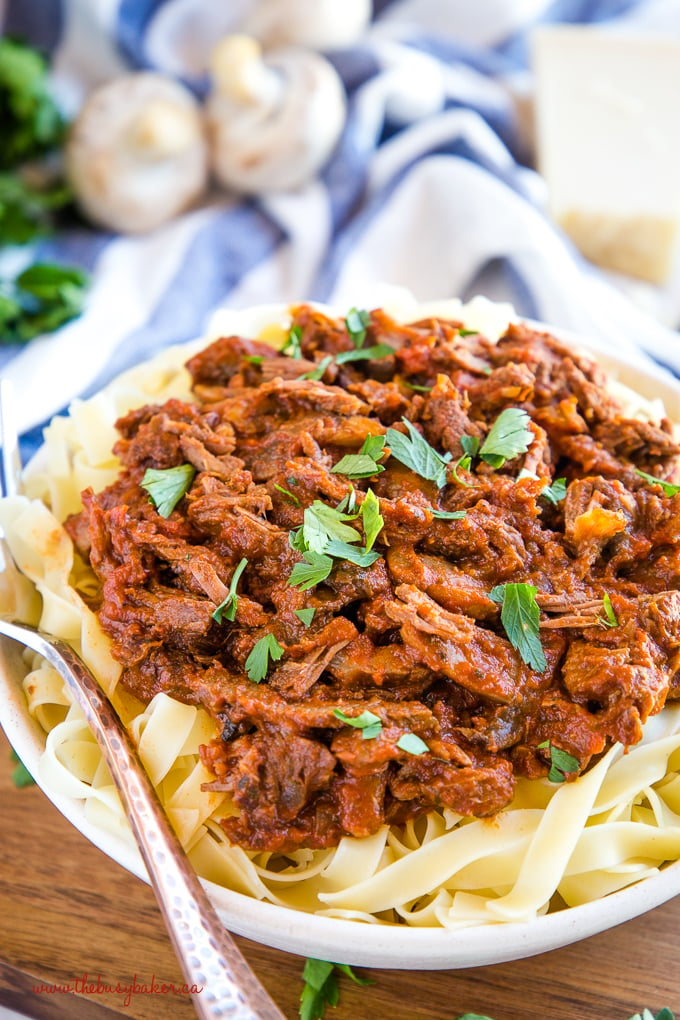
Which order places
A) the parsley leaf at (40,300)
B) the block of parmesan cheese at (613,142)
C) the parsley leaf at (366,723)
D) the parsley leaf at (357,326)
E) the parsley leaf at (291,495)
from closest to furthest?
1. the parsley leaf at (366,723)
2. the parsley leaf at (291,495)
3. the parsley leaf at (357,326)
4. the parsley leaf at (40,300)
5. the block of parmesan cheese at (613,142)

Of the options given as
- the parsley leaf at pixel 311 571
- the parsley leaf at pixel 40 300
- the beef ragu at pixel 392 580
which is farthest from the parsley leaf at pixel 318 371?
the parsley leaf at pixel 40 300

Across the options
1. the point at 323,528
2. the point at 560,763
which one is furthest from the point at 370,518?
the point at 560,763

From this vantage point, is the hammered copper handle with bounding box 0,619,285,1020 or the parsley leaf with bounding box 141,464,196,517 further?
the parsley leaf with bounding box 141,464,196,517

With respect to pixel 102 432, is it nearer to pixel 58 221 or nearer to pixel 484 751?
pixel 484 751

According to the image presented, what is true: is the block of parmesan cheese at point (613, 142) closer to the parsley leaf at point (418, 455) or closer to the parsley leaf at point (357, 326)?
the parsley leaf at point (357, 326)

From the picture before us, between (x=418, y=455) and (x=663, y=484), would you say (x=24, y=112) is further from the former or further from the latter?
(x=663, y=484)

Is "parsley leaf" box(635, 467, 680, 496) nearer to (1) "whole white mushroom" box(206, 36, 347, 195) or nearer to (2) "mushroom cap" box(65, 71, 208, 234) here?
(1) "whole white mushroom" box(206, 36, 347, 195)

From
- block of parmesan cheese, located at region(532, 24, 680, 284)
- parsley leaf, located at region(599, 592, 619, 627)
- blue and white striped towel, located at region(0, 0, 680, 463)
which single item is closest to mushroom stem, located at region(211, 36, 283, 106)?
blue and white striped towel, located at region(0, 0, 680, 463)
